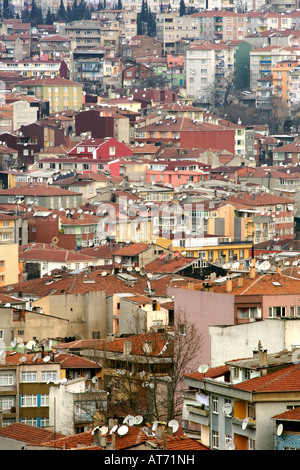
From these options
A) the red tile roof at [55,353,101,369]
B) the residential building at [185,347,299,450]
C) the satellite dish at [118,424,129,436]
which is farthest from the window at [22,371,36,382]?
the satellite dish at [118,424,129,436]

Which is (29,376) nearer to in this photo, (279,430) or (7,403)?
(7,403)

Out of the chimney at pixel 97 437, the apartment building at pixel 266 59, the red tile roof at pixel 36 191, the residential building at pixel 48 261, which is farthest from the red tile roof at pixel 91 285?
the apartment building at pixel 266 59

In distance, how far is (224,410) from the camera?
2048cm

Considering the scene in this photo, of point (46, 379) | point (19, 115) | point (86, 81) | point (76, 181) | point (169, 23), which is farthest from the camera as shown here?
point (169, 23)

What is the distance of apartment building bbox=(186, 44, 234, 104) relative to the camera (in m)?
132

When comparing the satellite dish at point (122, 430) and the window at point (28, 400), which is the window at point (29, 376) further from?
the satellite dish at point (122, 430)

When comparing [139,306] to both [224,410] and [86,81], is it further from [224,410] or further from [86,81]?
[86,81]

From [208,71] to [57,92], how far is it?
16047 millimetres

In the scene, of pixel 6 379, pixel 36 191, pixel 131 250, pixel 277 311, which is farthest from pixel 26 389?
pixel 36 191

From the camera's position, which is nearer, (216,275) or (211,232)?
(216,275)

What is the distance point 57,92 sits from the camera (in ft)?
400

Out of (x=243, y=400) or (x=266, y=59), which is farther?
(x=266, y=59)

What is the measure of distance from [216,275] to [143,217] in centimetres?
2079
